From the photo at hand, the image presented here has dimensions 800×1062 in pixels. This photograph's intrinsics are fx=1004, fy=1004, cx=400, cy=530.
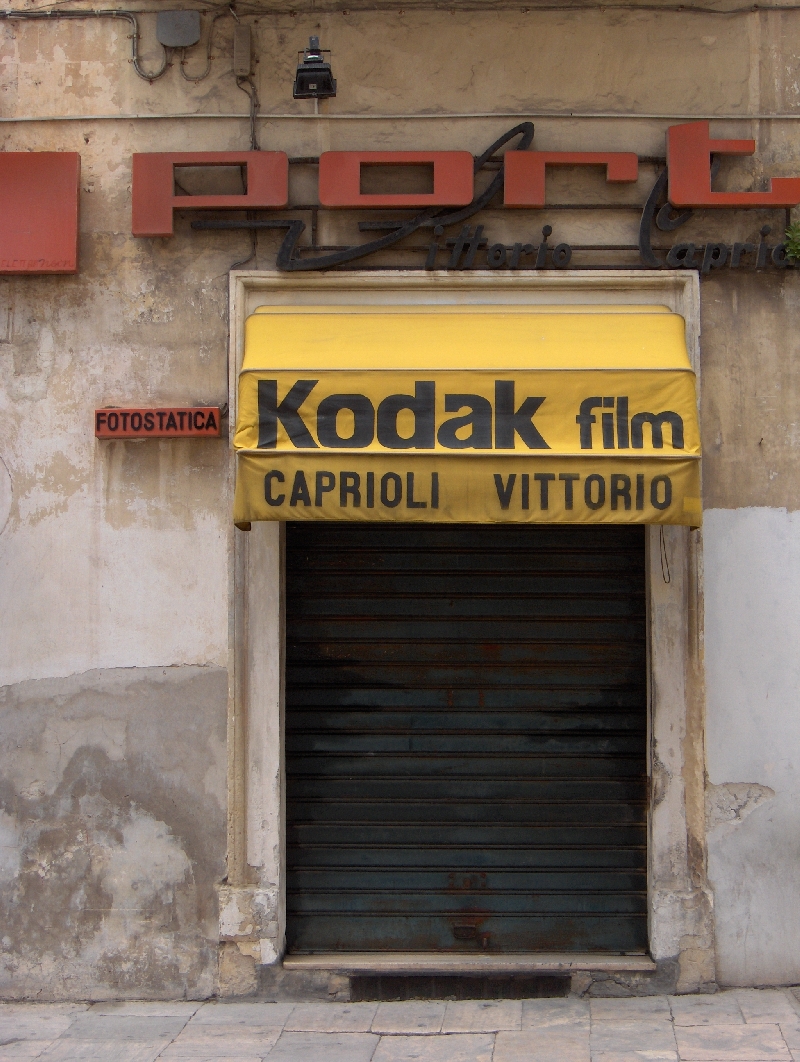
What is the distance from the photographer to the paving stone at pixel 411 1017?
5.35 meters

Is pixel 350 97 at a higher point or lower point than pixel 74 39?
lower

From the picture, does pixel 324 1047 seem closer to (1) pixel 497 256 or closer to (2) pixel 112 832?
(2) pixel 112 832

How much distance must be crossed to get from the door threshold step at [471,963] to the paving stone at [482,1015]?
0.16m

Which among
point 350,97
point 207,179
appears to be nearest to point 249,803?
point 207,179

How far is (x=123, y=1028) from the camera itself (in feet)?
17.8

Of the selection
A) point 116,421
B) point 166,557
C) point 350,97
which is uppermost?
point 350,97

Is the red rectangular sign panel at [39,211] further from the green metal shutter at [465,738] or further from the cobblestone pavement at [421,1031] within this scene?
the cobblestone pavement at [421,1031]

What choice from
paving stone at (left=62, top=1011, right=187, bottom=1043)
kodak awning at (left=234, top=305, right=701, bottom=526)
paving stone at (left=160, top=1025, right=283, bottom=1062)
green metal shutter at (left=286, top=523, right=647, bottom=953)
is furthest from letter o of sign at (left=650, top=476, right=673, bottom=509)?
paving stone at (left=62, top=1011, right=187, bottom=1043)

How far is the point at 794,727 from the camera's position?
18.9ft

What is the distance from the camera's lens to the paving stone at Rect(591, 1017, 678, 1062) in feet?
16.2

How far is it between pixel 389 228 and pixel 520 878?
3.94 meters

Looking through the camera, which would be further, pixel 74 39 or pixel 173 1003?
pixel 74 39

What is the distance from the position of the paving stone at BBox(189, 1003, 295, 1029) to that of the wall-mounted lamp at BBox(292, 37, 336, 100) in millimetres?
5200

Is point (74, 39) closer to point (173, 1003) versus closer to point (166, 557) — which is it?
point (166, 557)
